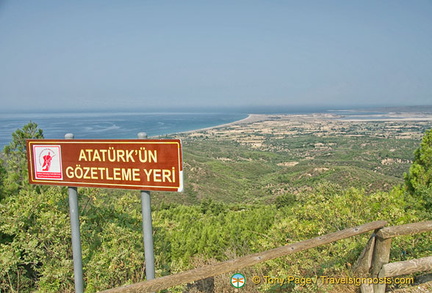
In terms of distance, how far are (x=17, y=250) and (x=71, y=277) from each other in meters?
0.89

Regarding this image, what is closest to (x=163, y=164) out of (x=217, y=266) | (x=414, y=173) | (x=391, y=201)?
(x=217, y=266)

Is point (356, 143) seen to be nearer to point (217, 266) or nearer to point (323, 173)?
point (323, 173)

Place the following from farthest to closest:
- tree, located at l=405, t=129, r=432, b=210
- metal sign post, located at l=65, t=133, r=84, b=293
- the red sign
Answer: tree, located at l=405, t=129, r=432, b=210 → metal sign post, located at l=65, t=133, r=84, b=293 → the red sign

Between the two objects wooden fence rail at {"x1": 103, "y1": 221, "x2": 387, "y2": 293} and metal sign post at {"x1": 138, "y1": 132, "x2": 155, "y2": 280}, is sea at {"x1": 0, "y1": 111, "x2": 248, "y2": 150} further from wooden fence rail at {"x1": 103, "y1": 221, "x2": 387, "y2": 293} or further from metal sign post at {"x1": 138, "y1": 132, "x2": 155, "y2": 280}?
wooden fence rail at {"x1": 103, "y1": 221, "x2": 387, "y2": 293}

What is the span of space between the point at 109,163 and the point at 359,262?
247cm

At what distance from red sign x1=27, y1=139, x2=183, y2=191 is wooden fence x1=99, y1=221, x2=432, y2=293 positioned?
638mm

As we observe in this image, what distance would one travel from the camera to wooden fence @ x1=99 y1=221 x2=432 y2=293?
7.35 feet

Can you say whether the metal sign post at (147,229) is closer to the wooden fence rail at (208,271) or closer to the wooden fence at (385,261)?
the wooden fence rail at (208,271)

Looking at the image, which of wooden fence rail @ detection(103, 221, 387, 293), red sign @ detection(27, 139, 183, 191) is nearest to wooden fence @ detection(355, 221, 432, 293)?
wooden fence rail @ detection(103, 221, 387, 293)

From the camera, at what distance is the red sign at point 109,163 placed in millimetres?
2381

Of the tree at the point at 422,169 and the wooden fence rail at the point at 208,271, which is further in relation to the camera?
the tree at the point at 422,169

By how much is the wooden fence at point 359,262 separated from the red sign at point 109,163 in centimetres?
64

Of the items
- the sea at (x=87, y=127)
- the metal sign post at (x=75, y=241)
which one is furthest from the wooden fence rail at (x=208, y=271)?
the sea at (x=87, y=127)

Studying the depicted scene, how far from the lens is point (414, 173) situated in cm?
1259
